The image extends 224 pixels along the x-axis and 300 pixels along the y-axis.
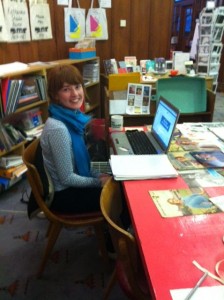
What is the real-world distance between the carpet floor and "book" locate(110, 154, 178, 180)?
0.73 meters

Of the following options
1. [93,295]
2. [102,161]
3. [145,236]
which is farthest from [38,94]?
[145,236]

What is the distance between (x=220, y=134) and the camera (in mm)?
1818

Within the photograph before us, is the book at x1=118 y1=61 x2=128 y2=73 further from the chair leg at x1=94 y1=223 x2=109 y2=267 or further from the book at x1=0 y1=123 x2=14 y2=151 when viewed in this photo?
the chair leg at x1=94 y1=223 x2=109 y2=267

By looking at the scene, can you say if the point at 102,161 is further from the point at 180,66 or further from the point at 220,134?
the point at 180,66

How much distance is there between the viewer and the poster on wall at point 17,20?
2627 millimetres

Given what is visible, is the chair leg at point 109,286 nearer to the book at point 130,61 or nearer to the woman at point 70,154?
the woman at point 70,154

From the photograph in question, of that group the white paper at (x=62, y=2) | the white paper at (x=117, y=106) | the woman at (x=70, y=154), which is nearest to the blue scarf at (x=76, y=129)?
the woman at (x=70, y=154)

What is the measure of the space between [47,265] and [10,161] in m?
1.13

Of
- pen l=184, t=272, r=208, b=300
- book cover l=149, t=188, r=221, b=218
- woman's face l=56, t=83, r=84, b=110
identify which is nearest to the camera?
pen l=184, t=272, r=208, b=300

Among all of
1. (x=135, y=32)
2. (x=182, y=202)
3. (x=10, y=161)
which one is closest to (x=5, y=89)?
(x=10, y=161)

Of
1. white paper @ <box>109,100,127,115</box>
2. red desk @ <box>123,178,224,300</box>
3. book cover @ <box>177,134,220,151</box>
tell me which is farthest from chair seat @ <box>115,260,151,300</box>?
white paper @ <box>109,100,127,115</box>

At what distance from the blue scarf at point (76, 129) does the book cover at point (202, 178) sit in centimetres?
54

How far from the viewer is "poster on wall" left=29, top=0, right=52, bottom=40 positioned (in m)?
2.93

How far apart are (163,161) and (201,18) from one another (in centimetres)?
303
